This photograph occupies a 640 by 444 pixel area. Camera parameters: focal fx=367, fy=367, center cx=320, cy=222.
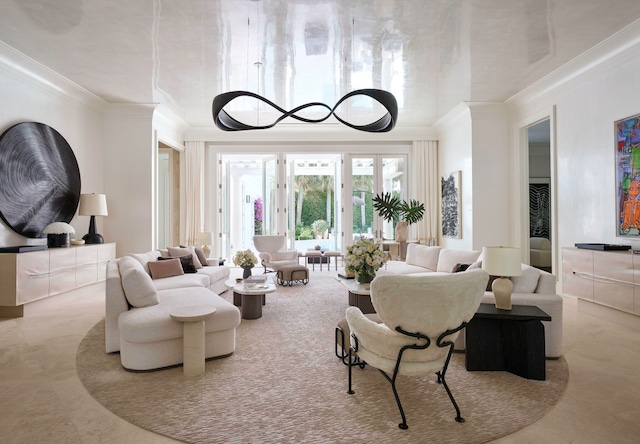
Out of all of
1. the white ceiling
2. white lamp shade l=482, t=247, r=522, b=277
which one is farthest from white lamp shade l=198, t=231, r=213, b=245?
white lamp shade l=482, t=247, r=522, b=277

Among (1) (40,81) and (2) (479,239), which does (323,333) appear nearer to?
(2) (479,239)

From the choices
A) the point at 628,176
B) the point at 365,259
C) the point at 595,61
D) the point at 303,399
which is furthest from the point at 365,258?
the point at 595,61

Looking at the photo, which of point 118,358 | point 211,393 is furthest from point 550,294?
point 118,358

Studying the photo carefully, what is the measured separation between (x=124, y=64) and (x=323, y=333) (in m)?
4.54

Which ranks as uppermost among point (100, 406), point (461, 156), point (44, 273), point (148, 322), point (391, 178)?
point (461, 156)

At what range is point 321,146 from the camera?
29.1ft

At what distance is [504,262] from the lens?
287 centimetres

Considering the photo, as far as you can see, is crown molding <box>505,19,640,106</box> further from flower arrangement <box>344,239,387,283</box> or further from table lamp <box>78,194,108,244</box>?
table lamp <box>78,194,108,244</box>

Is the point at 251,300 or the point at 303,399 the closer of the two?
the point at 303,399

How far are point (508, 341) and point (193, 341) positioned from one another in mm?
2525

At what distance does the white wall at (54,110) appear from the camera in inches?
189

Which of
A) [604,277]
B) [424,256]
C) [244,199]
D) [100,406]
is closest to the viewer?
[100,406]

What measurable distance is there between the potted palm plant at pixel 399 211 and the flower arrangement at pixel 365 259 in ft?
11.8

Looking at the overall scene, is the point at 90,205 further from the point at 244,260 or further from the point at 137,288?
the point at 137,288
